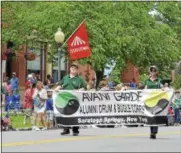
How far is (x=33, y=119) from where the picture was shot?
20.5 meters

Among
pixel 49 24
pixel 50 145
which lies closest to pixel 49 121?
pixel 50 145

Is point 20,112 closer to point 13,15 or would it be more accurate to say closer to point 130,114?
point 13,15

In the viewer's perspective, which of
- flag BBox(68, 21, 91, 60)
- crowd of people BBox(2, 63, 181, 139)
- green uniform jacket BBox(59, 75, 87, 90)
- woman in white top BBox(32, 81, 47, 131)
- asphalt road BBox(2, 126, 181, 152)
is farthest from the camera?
flag BBox(68, 21, 91, 60)

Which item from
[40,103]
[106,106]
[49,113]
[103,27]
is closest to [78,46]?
[49,113]

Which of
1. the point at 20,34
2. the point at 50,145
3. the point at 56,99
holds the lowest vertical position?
the point at 50,145

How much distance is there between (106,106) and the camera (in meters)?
15.7

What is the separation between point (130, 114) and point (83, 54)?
8.63 m

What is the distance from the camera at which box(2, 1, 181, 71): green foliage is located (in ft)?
97.9

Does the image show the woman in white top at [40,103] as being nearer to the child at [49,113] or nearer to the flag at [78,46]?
the child at [49,113]

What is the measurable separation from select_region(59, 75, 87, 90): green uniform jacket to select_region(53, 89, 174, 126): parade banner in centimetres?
13

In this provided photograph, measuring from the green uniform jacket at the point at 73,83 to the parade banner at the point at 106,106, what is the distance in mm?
126

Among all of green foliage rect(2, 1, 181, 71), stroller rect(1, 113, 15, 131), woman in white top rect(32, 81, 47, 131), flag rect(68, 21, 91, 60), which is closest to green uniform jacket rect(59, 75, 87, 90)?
stroller rect(1, 113, 15, 131)

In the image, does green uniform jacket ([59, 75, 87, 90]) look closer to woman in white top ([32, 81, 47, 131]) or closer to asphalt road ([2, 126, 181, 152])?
asphalt road ([2, 126, 181, 152])

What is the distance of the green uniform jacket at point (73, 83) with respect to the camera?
15.4 metres
